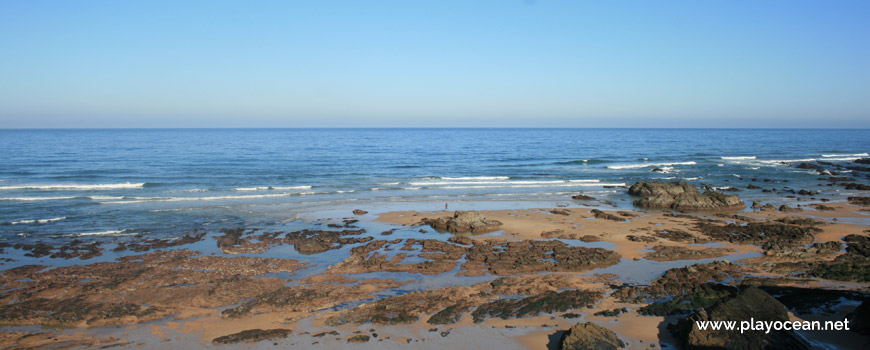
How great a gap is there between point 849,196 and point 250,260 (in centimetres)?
3171

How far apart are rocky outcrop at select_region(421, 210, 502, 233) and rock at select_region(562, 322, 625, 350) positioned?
10.2 m

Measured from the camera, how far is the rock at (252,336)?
931 cm

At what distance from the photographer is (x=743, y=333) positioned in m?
8.39

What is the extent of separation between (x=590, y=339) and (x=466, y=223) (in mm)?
10934

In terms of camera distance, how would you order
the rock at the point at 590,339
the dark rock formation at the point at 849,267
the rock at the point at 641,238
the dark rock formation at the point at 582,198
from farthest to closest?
1. the dark rock formation at the point at 582,198
2. the rock at the point at 641,238
3. the dark rock formation at the point at 849,267
4. the rock at the point at 590,339

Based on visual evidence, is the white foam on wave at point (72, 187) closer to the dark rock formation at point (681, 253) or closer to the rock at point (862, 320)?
the dark rock formation at point (681, 253)

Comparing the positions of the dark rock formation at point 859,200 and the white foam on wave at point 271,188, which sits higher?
the dark rock formation at point 859,200

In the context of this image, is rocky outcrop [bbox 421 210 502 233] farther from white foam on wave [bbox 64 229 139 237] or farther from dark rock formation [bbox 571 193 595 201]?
white foam on wave [bbox 64 229 139 237]

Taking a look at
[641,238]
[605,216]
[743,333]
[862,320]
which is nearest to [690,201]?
[605,216]

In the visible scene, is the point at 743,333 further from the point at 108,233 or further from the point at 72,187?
the point at 72,187

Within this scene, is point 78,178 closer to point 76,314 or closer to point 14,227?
point 14,227

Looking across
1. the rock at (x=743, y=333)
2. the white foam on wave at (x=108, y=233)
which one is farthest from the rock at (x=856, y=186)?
the white foam on wave at (x=108, y=233)

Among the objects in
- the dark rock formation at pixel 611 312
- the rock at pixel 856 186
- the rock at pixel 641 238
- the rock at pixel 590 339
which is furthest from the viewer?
the rock at pixel 856 186

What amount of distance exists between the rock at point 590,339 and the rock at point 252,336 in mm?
5323
